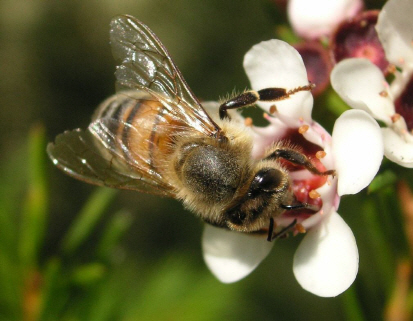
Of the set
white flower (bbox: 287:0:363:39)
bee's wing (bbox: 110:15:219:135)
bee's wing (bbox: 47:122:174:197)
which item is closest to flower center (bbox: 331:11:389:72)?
white flower (bbox: 287:0:363:39)

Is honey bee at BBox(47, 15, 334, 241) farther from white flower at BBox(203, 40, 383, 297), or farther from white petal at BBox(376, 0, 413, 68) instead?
white petal at BBox(376, 0, 413, 68)

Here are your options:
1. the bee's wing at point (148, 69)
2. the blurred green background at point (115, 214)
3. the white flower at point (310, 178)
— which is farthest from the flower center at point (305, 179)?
the bee's wing at point (148, 69)

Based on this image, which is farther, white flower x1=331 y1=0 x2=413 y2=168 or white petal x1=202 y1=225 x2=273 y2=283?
white petal x1=202 y1=225 x2=273 y2=283

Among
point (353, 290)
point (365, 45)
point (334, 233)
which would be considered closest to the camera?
point (334, 233)

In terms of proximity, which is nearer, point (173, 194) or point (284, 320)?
point (173, 194)

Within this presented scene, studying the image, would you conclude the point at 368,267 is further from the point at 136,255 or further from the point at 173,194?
the point at 173,194

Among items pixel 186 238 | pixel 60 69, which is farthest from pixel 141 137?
pixel 60 69

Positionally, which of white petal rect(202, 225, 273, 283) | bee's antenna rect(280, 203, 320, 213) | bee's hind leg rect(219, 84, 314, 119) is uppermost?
bee's hind leg rect(219, 84, 314, 119)
